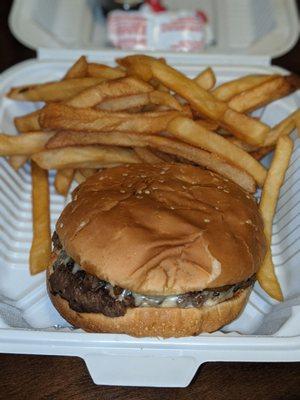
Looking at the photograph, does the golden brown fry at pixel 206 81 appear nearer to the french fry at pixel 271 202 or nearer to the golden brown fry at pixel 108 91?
the golden brown fry at pixel 108 91

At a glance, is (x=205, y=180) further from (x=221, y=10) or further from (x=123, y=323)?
(x=221, y=10)

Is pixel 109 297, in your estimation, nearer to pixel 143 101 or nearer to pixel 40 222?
pixel 40 222

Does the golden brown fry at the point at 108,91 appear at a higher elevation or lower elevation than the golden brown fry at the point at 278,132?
higher

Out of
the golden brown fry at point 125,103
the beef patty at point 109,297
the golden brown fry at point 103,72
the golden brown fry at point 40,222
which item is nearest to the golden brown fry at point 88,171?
the golden brown fry at point 40,222

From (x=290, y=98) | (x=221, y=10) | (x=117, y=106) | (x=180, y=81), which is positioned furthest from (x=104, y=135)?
(x=221, y=10)

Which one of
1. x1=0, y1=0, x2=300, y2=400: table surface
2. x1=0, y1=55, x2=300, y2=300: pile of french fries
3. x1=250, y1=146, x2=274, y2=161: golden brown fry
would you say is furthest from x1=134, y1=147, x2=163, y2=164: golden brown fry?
x1=0, y1=0, x2=300, y2=400: table surface

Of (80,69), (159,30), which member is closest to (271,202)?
(80,69)
